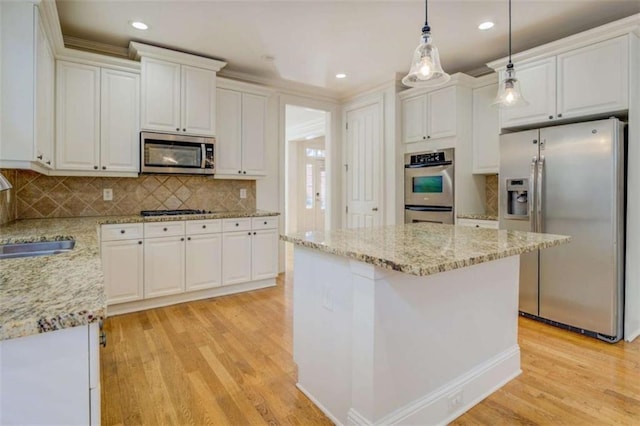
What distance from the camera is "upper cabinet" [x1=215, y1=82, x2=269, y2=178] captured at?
404 cm

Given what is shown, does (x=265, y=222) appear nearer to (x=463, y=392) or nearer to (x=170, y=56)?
(x=170, y=56)

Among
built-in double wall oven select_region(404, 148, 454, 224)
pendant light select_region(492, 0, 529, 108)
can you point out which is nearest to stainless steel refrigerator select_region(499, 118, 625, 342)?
built-in double wall oven select_region(404, 148, 454, 224)

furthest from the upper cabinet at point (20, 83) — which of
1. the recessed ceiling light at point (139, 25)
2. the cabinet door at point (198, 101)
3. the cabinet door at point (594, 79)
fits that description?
the cabinet door at point (594, 79)

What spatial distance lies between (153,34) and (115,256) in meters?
2.06

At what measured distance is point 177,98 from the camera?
11.9ft

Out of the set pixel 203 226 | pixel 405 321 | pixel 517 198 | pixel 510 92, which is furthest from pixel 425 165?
pixel 405 321

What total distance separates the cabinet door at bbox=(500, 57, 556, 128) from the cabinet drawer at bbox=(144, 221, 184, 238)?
3.28m

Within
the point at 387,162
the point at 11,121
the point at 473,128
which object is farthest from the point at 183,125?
the point at 473,128

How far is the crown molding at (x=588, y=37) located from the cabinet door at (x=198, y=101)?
2895 mm

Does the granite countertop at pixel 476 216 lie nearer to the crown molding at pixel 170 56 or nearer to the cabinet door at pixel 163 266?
the cabinet door at pixel 163 266

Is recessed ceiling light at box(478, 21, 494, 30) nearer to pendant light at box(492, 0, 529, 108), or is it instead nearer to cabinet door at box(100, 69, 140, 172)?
pendant light at box(492, 0, 529, 108)

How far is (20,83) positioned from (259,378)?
2.43 m

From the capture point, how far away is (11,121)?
2.26 meters

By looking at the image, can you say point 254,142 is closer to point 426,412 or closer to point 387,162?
point 387,162
